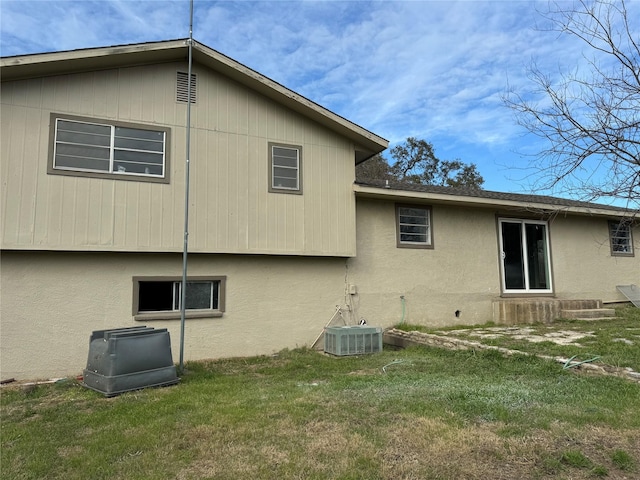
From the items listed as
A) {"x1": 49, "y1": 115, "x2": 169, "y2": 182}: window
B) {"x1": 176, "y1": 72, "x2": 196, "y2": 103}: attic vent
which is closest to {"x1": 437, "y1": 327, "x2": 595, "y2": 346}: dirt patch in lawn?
{"x1": 49, "y1": 115, "x2": 169, "y2": 182}: window

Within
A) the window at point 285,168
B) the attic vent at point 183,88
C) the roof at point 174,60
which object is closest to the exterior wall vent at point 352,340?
the window at point 285,168

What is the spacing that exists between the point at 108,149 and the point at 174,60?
196 centimetres

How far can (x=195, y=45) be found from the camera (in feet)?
25.0

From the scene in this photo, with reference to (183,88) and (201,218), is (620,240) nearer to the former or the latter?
(201,218)

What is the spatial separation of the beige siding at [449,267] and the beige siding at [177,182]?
3.03ft

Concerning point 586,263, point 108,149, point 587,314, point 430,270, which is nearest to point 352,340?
point 430,270

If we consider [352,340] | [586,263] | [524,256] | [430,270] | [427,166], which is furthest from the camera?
[427,166]

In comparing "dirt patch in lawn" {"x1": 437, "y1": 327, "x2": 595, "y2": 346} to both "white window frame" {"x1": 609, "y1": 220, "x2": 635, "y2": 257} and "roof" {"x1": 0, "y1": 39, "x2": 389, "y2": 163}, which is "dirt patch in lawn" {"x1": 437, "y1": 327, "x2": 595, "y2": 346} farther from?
"white window frame" {"x1": 609, "y1": 220, "x2": 635, "y2": 257}

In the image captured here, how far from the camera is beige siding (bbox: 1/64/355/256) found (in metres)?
6.78

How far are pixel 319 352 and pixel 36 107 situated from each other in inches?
241

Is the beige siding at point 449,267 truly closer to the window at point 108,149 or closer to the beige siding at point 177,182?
the beige siding at point 177,182

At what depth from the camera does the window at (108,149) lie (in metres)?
7.04

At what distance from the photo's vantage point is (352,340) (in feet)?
26.5

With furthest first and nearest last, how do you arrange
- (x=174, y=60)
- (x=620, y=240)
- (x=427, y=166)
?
(x=427, y=166) → (x=620, y=240) → (x=174, y=60)
